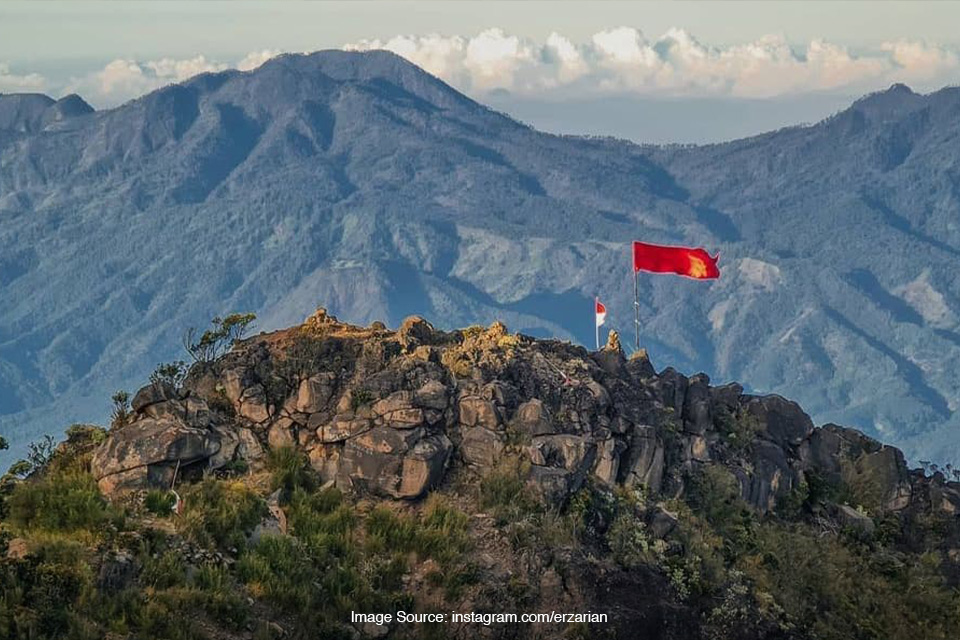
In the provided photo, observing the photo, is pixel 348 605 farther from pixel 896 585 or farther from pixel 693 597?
pixel 896 585

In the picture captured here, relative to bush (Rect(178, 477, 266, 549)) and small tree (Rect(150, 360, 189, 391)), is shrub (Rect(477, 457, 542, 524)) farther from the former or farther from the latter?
small tree (Rect(150, 360, 189, 391))

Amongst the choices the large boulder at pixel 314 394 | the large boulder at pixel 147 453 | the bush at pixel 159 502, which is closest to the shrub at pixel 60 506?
the large boulder at pixel 147 453

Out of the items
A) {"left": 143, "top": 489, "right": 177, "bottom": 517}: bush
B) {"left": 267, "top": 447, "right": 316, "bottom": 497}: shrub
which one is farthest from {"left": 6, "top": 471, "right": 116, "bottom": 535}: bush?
{"left": 267, "top": 447, "right": 316, "bottom": 497}: shrub

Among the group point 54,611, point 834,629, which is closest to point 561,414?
point 834,629

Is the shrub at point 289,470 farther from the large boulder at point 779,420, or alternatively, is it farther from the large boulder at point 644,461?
the large boulder at point 779,420

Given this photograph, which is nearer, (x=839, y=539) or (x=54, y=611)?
(x=54, y=611)

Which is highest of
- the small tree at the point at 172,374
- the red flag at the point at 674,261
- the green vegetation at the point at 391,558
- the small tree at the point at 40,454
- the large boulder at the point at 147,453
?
the red flag at the point at 674,261
